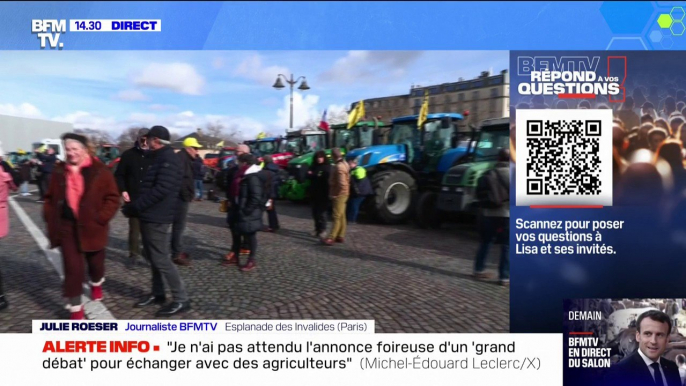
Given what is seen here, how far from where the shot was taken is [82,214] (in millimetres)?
2994

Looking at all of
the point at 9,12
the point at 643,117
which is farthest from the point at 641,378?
the point at 9,12

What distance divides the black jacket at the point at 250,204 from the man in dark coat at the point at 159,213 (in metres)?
0.54

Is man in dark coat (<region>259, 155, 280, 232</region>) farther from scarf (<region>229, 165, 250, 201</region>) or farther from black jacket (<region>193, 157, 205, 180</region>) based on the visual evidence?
black jacket (<region>193, 157, 205, 180</region>)

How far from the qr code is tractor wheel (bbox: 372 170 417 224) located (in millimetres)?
1407

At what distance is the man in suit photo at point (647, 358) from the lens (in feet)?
9.23

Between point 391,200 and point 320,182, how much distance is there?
2.33 ft

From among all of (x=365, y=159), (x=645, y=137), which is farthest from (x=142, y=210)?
(x=645, y=137)

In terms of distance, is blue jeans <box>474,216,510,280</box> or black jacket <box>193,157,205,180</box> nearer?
blue jeans <box>474,216,510,280</box>

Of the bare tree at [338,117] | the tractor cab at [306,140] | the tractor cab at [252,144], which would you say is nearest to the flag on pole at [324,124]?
the bare tree at [338,117]

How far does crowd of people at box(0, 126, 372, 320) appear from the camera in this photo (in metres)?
2.96

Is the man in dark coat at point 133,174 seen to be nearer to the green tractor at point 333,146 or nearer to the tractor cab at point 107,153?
the tractor cab at point 107,153
